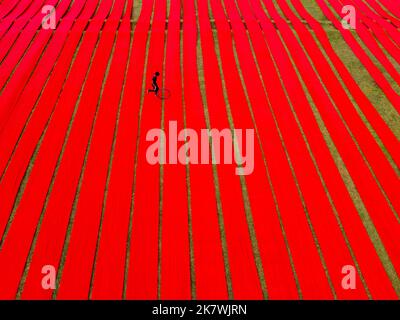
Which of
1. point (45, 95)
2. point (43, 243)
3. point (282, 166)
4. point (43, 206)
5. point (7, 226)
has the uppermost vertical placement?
point (45, 95)

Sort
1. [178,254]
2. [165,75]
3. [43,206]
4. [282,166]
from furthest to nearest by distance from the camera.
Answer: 1. [165,75]
2. [282,166]
3. [43,206]
4. [178,254]

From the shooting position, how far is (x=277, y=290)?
24.2 feet

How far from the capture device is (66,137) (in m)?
10.4

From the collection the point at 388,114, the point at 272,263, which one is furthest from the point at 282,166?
the point at 388,114

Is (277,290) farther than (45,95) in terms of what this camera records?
No

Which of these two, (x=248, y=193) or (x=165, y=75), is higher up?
(x=165, y=75)

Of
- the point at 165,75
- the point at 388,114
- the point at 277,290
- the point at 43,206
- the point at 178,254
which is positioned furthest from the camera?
the point at 165,75

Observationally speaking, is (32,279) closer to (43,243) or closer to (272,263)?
(43,243)

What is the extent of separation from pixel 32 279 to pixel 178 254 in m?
3.80

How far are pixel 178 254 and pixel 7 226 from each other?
5.07m
